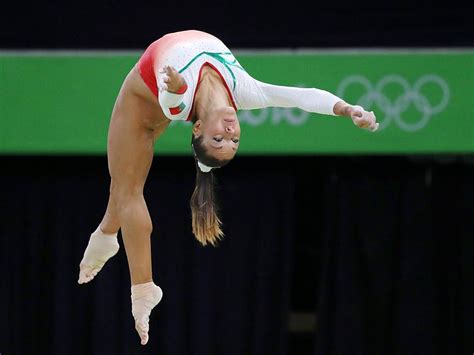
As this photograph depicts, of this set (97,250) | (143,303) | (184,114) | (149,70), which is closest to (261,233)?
(97,250)

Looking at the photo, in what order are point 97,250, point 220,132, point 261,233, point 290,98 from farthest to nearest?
point 261,233 → point 97,250 → point 290,98 → point 220,132

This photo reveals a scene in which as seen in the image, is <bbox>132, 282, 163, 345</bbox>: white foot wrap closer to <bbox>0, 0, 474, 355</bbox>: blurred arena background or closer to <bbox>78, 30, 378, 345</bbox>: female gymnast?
<bbox>78, 30, 378, 345</bbox>: female gymnast

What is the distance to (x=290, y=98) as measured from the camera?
14.2 ft

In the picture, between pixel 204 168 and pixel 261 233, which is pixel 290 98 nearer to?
pixel 204 168

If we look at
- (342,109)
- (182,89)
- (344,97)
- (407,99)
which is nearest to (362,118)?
(342,109)

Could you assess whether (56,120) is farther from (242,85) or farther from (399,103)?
(242,85)

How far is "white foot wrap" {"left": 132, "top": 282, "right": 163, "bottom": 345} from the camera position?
181 inches

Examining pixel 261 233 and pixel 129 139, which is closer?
pixel 129 139

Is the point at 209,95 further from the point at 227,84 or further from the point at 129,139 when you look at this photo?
the point at 129,139

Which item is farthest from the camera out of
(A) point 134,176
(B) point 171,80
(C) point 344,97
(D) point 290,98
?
(C) point 344,97

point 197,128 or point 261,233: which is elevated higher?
point 197,128

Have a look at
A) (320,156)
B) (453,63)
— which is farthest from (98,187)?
(453,63)

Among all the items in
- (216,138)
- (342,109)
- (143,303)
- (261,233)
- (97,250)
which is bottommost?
(143,303)

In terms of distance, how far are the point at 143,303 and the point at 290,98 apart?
38.7 inches
